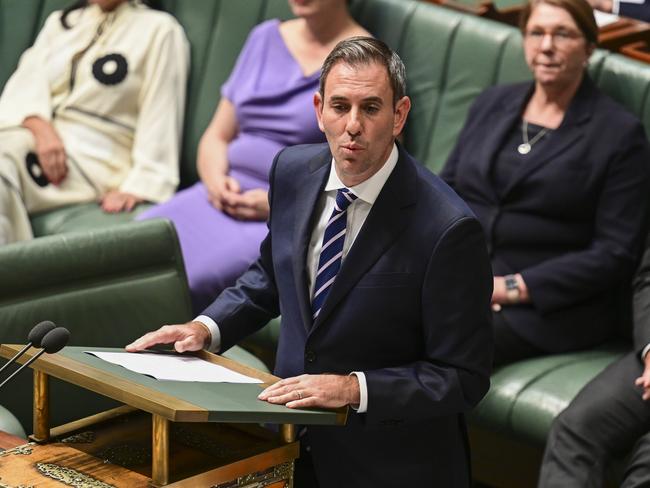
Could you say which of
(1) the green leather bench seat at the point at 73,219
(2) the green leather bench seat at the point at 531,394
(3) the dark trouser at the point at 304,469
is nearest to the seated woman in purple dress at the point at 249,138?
(1) the green leather bench seat at the point at 73,219

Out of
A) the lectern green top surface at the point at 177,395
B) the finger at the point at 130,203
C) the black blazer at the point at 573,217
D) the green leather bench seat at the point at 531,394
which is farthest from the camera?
the finger at the point at 130,203

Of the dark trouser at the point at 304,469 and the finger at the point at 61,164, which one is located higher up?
the dark trouser at the point at 304,469

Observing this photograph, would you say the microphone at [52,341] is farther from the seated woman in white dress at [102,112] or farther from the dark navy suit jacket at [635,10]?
the dark navy suit jacket at [635,10]

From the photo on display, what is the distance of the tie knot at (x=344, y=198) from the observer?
7.10 feet

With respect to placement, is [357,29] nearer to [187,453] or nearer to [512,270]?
[512,270]

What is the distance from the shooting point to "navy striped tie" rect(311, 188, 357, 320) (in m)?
2.17

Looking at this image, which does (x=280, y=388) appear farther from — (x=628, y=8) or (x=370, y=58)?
(x=628, y=8)

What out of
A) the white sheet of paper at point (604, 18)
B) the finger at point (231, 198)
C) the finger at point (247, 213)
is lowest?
the finger at point (247, 213)

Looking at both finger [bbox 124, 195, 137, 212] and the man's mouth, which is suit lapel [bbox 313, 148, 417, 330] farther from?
finger [bbox 124, 195, 137, 212]

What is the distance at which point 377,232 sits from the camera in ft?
7.00

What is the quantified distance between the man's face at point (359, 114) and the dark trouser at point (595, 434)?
117 cm

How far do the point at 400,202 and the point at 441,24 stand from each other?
6.75 ft

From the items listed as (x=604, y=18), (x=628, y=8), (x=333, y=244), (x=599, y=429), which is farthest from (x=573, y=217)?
(x=333, y=244)

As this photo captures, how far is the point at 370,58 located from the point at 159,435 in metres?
0.67
